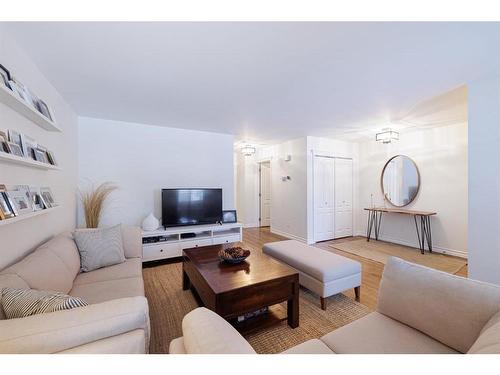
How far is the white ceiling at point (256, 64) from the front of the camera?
144cm

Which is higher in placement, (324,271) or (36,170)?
(36,170)

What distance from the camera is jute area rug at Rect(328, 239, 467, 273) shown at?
3.19 m

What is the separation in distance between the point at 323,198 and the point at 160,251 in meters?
3.38

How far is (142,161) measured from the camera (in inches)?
141

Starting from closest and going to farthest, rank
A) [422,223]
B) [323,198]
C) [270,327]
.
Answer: [270,327] < [422,223] < [323,198]

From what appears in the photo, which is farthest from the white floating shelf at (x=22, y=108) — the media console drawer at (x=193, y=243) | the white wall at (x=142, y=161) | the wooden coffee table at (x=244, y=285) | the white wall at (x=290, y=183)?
the white wall at (x=290, y=183)

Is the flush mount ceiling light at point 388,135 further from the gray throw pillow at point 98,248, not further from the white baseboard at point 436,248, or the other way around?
the gray throw pillow at point 98,248

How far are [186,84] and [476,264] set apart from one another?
350 centimetres

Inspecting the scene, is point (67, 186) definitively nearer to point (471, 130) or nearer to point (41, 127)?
point (41, 127)

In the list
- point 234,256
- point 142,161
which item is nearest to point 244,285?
point 234,256

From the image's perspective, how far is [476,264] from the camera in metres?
2.11

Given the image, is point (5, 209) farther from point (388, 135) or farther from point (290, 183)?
point (388, 135)

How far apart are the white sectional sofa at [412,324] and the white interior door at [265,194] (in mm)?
5059
